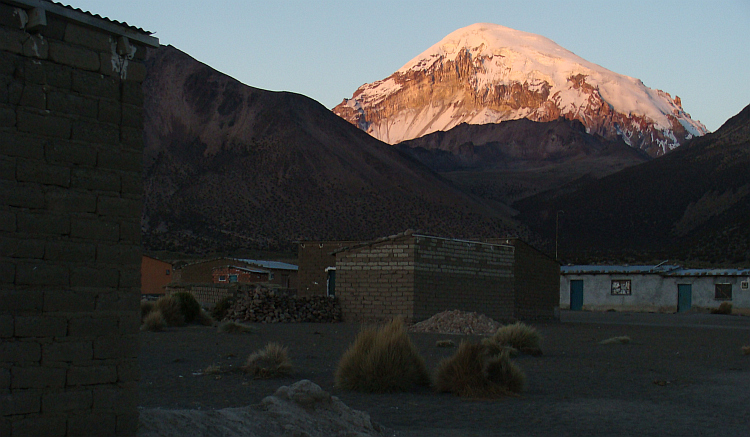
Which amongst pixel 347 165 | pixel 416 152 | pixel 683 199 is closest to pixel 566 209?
pixel 683 199

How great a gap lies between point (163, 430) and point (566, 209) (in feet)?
345

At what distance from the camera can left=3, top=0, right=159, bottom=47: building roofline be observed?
6.88 meters

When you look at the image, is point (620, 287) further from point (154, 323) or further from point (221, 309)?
point (154, 323)

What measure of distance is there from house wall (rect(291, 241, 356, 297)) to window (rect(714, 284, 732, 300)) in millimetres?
25793

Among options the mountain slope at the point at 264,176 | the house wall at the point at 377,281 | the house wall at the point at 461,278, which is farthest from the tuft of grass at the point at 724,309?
the mountain slope at the point at 264,176

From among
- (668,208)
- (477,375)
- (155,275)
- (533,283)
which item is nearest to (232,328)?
(477,375)

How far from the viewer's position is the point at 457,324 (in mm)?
24750

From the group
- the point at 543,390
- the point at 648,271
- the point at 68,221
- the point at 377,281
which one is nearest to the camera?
the point at 68,221

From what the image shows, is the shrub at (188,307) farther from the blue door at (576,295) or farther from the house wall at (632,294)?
the blue door at (576,295)

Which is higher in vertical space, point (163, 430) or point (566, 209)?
point (566, 209)

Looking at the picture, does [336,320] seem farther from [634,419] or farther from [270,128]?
[270,128]

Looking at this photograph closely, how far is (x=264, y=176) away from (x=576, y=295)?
157ft

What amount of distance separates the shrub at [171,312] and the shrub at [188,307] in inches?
11.9

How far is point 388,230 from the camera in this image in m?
87.2
